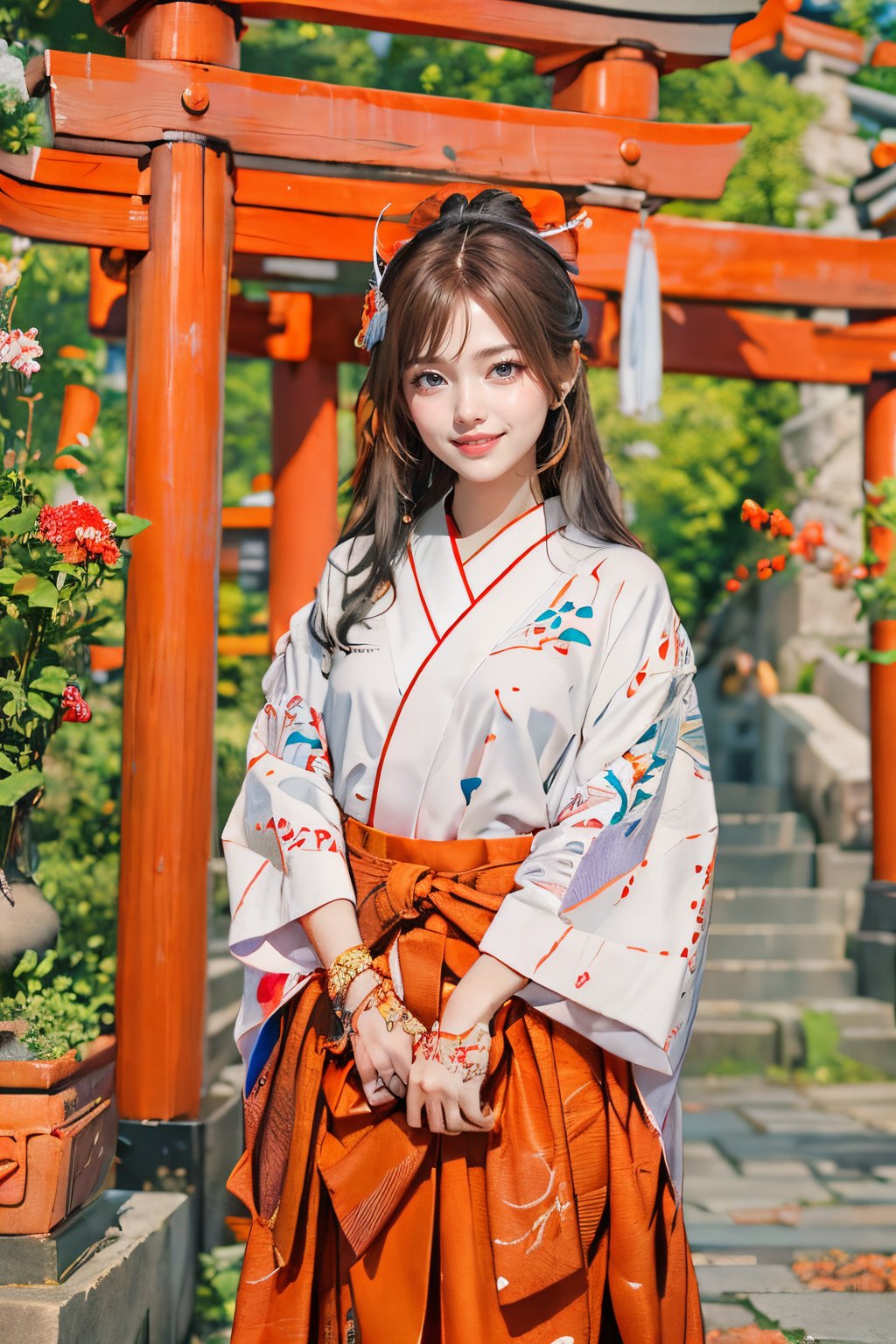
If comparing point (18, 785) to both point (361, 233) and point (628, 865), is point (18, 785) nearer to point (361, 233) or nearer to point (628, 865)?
point (628, 865)

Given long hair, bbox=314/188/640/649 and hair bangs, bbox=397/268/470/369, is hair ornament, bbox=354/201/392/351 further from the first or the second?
hair bangs, bbox=397/268/470/369

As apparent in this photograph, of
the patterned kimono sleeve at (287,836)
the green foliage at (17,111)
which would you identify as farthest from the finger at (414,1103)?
the green foliage at (17,111)

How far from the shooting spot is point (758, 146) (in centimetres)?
1088

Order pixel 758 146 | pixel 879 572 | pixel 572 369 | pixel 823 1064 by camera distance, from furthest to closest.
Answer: pixel 758 146
pixel 823 1064
pixel 879 572
pixel 572 369

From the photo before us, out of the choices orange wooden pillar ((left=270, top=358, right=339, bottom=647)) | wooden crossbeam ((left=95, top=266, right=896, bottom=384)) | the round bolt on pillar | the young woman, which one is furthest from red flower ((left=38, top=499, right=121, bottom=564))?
orange wooden pillar ((left=270, top=358, right=339, bottom=647))

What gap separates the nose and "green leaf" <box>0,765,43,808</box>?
1.66 m

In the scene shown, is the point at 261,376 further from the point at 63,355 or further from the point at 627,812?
the point at 627,812

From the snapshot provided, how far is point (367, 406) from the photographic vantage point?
2.73 metres

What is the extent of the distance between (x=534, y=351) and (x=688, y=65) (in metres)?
3.06

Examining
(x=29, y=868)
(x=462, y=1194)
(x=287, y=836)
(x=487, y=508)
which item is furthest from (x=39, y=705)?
(x=462, y=1194)

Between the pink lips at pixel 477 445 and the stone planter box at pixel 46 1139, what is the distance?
1716mm

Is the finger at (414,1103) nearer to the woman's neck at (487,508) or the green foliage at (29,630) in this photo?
the woman's neck at (487,508)

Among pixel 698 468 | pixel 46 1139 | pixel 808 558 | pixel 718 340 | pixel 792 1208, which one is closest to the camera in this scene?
pixel 46 1139

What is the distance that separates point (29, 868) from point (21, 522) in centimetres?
98
